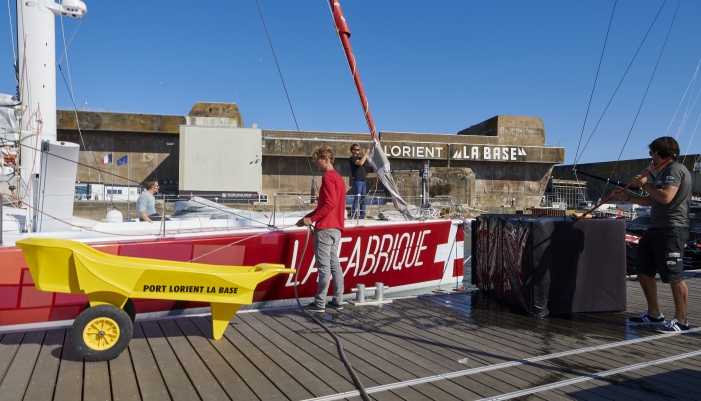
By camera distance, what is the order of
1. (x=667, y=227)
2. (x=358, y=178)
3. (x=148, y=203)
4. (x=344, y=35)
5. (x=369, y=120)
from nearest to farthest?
(x=667, y=227) → (x=148, y=203) → (x=358, y=178) → (x=344, y=35) → (x=369, y=120)

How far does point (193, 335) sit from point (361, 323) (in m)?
1.41

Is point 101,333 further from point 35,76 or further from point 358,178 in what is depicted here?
point 35,76

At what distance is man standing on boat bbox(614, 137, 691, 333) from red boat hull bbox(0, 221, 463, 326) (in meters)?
3.53

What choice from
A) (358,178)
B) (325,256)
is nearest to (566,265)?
(325,256)

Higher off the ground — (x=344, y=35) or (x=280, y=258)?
Result: (x=344, y=35)

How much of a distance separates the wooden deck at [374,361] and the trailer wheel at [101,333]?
7 centimetres

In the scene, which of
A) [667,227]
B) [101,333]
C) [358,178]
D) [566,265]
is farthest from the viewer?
[358,178]

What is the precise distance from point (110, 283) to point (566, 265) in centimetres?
382

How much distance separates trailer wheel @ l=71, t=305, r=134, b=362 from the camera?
3262 millimetres

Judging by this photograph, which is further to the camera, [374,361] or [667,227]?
[667,227]

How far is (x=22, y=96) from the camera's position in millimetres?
6926

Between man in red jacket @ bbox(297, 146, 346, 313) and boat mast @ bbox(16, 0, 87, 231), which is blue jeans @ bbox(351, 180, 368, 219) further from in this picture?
boat mast @ bbox(16, 0, 87, 231)

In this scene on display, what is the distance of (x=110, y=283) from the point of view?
3.41 metres

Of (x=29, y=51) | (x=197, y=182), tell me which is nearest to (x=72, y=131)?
(x=197, y=182)
